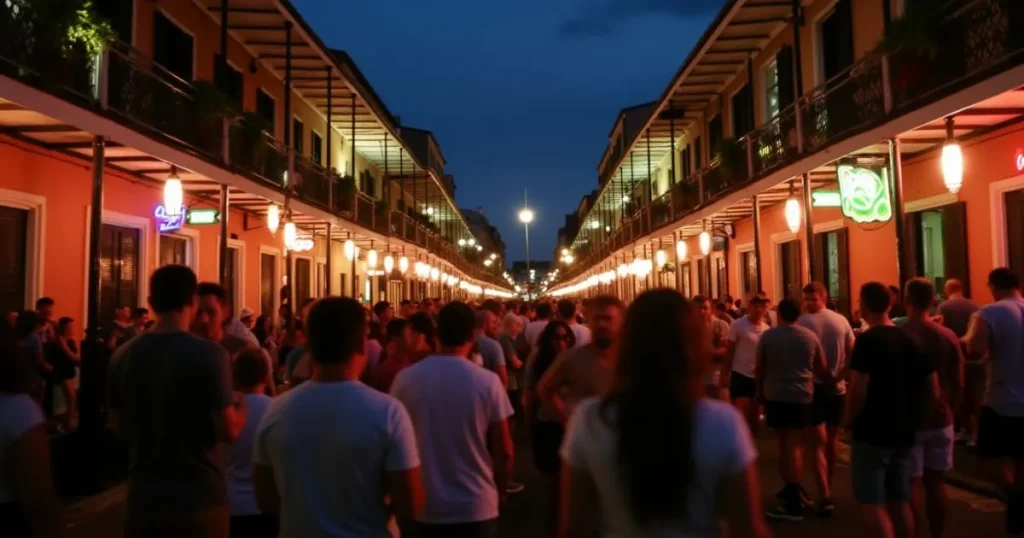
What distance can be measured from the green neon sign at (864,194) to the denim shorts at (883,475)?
8.08 metres

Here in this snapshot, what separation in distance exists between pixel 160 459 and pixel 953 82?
924 centimetres

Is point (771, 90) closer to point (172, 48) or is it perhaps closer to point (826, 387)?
point (172, 48)

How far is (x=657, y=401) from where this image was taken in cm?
232

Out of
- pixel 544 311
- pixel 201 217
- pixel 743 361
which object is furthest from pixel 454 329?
pixel 201 217

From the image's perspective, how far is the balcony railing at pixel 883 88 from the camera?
9172 millimetres

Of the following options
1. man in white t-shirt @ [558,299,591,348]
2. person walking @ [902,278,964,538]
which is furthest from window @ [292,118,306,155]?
person walking @ [902,278,964,538]

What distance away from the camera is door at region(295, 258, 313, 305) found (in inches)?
1021

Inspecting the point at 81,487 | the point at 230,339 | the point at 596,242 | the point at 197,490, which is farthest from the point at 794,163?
the point at 596,242

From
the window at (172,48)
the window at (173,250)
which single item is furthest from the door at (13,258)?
the window at (172,48)

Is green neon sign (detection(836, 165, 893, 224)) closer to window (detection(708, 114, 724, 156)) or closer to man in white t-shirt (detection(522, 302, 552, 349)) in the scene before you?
man in white t-shirt (detection(522, 302, 552, 349))

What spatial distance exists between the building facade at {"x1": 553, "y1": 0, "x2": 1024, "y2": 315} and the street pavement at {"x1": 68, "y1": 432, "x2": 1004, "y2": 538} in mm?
3868

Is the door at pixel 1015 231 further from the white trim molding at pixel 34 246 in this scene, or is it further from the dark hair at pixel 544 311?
the white trim molding at pixel 34 246

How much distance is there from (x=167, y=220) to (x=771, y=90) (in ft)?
45.9

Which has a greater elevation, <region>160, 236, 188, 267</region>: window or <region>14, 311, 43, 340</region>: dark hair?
<region>160, 236, 188, 267</region>: window
